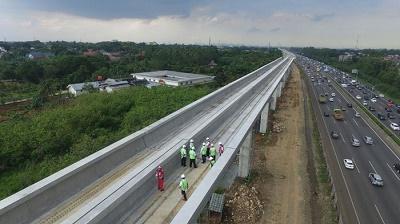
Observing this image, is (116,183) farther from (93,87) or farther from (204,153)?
(93,87)

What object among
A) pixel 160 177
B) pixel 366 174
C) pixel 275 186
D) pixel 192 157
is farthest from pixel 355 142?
pixel 160 177

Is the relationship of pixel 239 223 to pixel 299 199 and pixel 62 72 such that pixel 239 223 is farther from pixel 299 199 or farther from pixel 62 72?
pixel 62 72

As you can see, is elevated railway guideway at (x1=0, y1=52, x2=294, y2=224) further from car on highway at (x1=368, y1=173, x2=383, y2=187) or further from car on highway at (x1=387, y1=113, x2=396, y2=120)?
car on highway at (x1=387, y1=113, x2=396, y2=120)

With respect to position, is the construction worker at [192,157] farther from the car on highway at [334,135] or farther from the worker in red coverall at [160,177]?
the car on highway at [334,135]

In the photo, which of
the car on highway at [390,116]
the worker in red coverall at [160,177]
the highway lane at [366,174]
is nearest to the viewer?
the worker in red coverall at [160,177]

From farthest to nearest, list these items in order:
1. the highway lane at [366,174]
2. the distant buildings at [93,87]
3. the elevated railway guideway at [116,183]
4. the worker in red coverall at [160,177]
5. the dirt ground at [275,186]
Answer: the distant buildings at [93,87], the highway lane at [366,174], the dirt ground at [275,186], the worker in red coverall at [160,177], the elevated railway guideway at [116,183]

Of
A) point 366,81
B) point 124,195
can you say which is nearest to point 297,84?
point 366,81

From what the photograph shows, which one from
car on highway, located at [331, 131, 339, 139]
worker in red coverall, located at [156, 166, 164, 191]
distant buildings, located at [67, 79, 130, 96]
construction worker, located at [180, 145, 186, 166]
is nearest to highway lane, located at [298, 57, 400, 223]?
car on highway, located at [331, 131, 339, 139]

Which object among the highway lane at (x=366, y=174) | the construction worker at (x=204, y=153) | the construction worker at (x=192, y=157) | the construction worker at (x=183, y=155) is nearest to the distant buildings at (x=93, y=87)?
the highway lane at (x=366, y=174)
